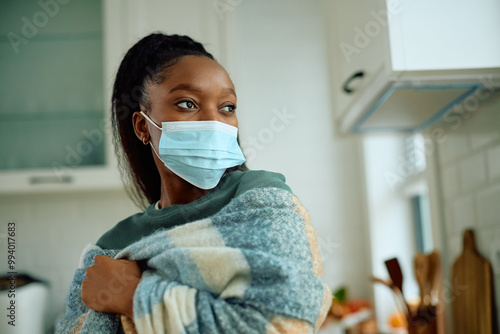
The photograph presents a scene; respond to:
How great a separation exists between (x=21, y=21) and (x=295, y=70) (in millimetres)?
1246

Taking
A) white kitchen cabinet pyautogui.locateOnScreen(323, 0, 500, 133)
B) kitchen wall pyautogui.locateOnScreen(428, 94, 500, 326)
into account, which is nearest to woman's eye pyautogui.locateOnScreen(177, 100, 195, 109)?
white kitchen cabinet pyautogui.locateOnScreen(323, 0, 500, 133)

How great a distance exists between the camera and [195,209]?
2.77 ft

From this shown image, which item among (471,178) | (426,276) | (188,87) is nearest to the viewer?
(188,87)

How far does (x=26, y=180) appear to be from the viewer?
6.93 ft

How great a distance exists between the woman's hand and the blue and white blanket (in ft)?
0.06

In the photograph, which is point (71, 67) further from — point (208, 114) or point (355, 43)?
point (208, 114)

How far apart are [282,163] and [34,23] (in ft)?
4.08

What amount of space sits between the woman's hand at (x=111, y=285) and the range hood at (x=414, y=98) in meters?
0.74

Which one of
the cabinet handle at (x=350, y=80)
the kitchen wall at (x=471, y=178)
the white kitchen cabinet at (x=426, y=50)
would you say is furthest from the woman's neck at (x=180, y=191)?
the kitchen wall at (x=471, y=178)

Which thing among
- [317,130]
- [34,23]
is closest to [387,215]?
[317,130]

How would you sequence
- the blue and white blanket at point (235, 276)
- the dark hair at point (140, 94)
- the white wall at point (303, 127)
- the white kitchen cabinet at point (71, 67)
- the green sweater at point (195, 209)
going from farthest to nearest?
the white wall at point (303, 127)
the white kitchen cabinet at point (71, 67)
the dark hair at point (140, 94)
the green sweater at point (195, 209)
the blue and white blanket at point (235, 276)

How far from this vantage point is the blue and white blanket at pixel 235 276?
673 mm

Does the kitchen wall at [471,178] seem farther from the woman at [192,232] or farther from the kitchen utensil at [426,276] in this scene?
the woman at [192,232]

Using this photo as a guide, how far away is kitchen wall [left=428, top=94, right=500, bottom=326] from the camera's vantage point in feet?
4.69
